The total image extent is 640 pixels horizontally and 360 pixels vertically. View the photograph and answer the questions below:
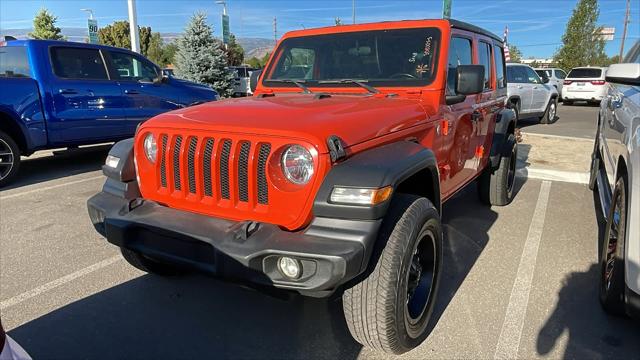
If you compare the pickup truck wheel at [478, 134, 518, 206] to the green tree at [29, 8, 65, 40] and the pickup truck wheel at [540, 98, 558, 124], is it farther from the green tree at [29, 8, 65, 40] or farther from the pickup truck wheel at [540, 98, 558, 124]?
the green tree at [29, 8, 65, 40]

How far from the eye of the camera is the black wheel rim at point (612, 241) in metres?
2.75

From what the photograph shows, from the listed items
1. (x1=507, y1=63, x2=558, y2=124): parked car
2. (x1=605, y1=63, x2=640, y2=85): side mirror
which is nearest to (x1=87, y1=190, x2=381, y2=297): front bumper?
(x1=605, y1=63, x2=640, y2=85): side mirror

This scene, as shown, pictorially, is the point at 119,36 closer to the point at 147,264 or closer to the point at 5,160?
the point at 5,160

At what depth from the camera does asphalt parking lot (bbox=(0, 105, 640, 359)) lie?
8.44 ft

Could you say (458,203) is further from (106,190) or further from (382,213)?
(106,190)

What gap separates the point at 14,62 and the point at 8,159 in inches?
57.1

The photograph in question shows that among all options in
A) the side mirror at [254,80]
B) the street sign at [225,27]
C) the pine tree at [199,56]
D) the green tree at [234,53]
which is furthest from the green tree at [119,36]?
the side mirror at [254,80]

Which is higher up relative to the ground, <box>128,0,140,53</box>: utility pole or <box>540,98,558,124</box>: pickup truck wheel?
<box>128,0,140,53</box>: utility pole

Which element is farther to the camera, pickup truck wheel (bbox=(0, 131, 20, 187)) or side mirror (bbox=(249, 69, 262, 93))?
pickup truck wheel (bbox=(0, 131, 20, 187))

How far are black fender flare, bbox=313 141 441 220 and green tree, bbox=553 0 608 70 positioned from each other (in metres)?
36.1

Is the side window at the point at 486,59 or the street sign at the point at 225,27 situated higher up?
the street sign at the point at 225,27

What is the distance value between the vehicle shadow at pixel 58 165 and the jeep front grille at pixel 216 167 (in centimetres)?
469

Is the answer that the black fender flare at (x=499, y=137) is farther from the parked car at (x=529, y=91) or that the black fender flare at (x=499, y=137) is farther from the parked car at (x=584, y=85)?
the parked car at (x=584, y=85)

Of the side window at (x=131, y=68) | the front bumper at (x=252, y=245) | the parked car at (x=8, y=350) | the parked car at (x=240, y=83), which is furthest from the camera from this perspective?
the parked car at (x=240, y=83)
